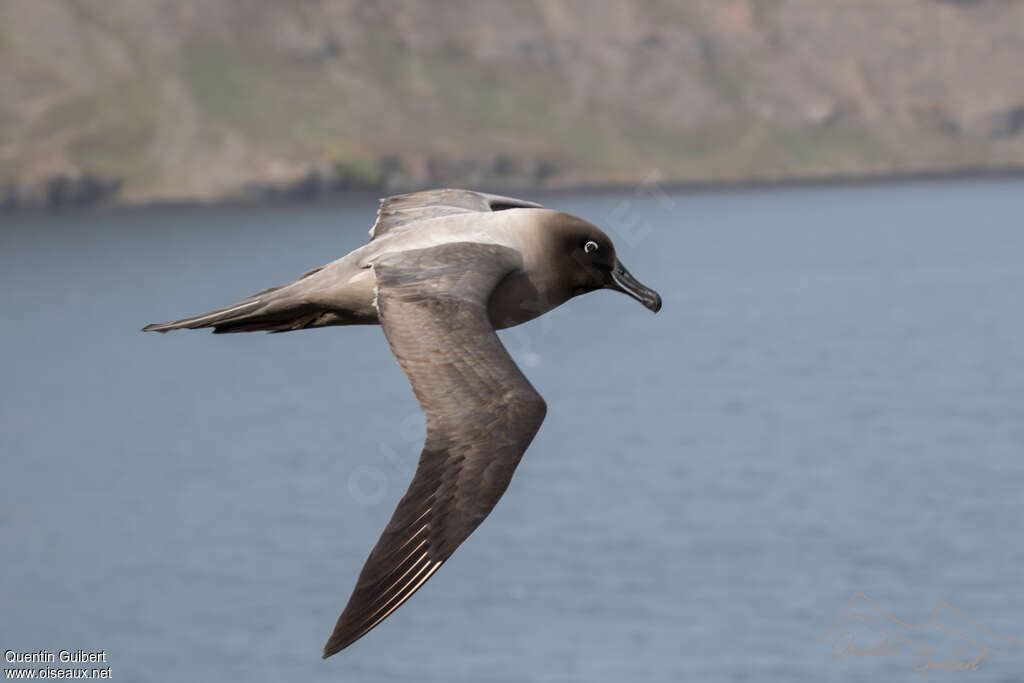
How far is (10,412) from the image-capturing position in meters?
141

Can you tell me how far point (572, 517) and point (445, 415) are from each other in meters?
94.1

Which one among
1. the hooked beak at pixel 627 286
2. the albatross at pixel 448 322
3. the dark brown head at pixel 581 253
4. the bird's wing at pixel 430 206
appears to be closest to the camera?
the albatross at pixel 448 322

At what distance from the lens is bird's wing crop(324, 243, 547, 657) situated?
925cm

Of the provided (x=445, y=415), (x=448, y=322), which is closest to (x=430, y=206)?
(x=448, y=322)

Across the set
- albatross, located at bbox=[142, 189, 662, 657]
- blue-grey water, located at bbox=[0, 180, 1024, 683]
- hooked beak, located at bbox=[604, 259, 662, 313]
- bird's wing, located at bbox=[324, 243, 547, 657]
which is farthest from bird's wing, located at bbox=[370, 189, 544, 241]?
blue-grey water, located at bbox=[0, 180, 1024, 683]

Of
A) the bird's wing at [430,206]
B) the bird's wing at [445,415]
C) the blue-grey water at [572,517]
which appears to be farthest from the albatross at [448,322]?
the blue-grey water at [572,517]

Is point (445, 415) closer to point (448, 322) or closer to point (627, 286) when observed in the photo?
point (448, 322)

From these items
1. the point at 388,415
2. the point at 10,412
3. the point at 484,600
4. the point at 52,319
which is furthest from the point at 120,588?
the point at 52,319

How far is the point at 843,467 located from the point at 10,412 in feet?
260

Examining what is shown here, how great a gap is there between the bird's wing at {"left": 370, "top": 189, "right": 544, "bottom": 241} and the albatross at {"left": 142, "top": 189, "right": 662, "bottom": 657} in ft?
0.51

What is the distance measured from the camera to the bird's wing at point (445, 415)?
9.25 meters

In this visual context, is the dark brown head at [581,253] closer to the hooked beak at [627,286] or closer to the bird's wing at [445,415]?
the hooked beak at [627,286]

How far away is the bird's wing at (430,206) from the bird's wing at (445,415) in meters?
2.23

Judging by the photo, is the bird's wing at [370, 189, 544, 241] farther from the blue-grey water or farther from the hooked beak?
the blue-grey water
